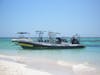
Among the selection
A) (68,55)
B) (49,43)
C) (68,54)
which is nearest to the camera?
(68,55)

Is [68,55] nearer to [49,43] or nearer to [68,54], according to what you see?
[68,54]

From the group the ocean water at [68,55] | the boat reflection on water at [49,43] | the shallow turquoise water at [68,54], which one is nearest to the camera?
the ocean water at [68,55]

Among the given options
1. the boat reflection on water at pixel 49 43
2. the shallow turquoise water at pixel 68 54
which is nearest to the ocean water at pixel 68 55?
the shallow turquoise water at pixel 68 54

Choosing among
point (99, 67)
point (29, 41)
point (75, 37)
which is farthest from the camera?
point (75, 37)

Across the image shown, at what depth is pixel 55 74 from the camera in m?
4.68

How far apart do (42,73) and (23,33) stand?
25.1ft

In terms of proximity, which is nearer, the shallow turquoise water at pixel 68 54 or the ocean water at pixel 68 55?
the ocean water at pixel 68 55

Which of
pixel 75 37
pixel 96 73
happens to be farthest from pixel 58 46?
pixel 96 73

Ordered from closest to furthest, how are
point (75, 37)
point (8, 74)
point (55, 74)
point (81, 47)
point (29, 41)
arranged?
point (8, 74), point (55, 74), point (29, 41), point (81, 47), point (75, 37)

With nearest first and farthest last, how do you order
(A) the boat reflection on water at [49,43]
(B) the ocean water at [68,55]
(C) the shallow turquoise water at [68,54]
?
(B) the ocean water at [68,55] < (C) the shallow turquoise water at [68,54] < (A) the boat reflection on water at [49,43]

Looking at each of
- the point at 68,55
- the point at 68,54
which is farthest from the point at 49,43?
the point at 68,55

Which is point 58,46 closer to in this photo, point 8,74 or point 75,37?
point 75,37

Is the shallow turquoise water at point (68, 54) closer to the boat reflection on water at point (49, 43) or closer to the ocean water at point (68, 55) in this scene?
the ocean water at point (68, 55)

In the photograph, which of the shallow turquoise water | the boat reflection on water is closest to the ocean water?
the shallow turquoise water
